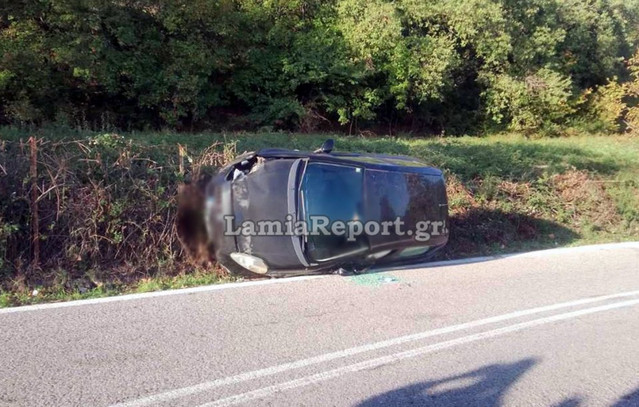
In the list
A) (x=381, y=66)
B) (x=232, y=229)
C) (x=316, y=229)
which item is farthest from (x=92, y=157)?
(x=381, y=66)

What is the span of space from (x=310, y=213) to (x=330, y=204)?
27cm

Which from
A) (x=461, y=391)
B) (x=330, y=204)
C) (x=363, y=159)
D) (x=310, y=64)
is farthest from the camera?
(x=310, y=64)

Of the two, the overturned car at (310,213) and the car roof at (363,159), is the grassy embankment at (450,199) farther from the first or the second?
the car roof at (363,159)

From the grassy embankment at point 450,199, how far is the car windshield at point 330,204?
1.43m

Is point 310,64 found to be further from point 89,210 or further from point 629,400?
point 629,400

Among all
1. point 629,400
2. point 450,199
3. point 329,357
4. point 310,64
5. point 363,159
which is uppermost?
point 310,64

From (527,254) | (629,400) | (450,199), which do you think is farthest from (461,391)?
(450,199)

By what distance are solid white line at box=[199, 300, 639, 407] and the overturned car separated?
162 centimetres

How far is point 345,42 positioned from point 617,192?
8.77 metres

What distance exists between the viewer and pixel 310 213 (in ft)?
19.6

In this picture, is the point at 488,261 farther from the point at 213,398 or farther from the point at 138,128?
the point at 138,128

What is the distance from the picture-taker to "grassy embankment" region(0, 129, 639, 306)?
6410 millimetres

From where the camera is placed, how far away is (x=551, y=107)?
71.4 ft

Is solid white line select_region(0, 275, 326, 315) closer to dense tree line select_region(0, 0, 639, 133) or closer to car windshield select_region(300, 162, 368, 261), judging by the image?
car windshield select_region(300, 162, 368, 261)
